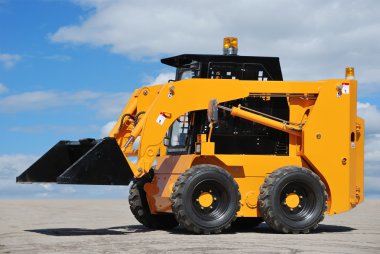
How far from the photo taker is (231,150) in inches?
619

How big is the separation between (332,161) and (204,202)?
9.75ft

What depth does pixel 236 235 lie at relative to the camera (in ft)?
47.6

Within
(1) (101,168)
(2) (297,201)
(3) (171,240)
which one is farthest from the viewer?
(2) (297,201)

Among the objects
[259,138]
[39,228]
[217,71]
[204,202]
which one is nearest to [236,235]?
[204,202]

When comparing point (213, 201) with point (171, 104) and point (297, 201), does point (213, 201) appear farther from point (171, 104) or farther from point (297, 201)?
point (171, 104)

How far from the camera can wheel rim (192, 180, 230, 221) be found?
568 inches

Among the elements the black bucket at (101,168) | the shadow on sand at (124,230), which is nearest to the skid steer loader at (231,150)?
the black bucket at (101,168)

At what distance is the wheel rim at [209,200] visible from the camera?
14422mm

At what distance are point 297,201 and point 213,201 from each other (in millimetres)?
1742

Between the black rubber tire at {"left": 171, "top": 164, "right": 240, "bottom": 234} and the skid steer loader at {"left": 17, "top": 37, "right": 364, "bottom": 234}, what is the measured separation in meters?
0.02

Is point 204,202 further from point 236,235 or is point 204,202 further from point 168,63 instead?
point 168,63

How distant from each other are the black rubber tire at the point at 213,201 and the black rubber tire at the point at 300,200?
632 millimetres

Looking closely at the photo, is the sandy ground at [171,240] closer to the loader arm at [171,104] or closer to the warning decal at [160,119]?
the loader arm at [171,104]

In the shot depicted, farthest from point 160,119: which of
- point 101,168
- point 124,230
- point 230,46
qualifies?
point 124,230
